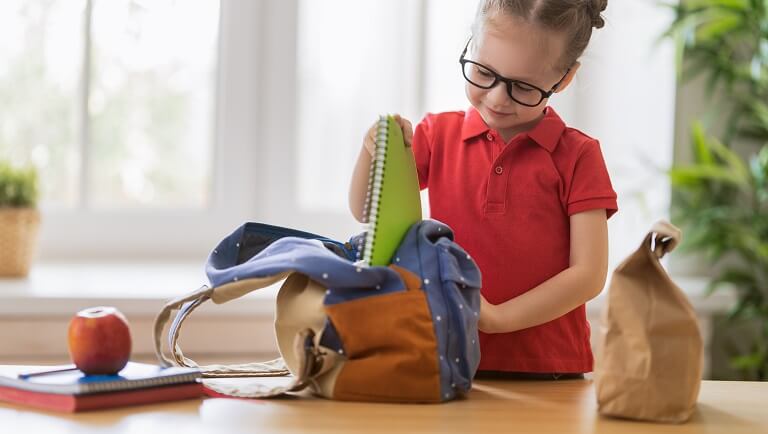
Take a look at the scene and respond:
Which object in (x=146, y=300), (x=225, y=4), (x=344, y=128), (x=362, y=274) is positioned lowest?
(x=146, y=300)

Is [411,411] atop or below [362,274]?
below

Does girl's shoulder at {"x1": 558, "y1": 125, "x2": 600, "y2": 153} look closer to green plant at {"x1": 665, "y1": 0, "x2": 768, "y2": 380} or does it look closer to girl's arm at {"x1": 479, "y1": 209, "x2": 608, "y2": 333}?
girl's arm at {"x1": 479, "y1": 209, "x2": 608, "y2": 333}

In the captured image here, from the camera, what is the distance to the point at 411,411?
0.99 m

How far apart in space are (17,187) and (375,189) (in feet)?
4.66

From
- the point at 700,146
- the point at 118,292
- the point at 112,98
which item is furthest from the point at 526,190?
the point at 112,98

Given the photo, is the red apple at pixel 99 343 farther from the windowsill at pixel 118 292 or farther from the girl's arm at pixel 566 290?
the windowsill at pixel 118 292

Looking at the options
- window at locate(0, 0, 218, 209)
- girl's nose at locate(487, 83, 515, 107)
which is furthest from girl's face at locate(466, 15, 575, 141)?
window at locate(0, 0, 218, 209)

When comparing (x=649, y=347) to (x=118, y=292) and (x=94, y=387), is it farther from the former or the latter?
(x=118, y=292)

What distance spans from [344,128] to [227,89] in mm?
313

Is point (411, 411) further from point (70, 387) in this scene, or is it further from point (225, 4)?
point (225, 4)

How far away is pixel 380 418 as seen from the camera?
3.15 ft

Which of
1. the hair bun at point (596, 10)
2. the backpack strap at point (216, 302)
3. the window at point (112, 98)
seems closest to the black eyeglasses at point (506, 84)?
the hair bun at point (596, 10)

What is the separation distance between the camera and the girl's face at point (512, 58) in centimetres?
121

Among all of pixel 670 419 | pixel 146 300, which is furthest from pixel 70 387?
pixel 146 300
